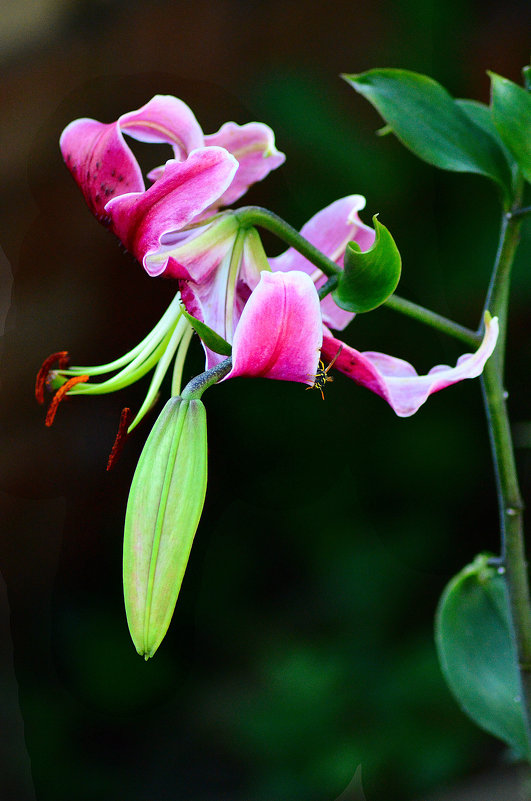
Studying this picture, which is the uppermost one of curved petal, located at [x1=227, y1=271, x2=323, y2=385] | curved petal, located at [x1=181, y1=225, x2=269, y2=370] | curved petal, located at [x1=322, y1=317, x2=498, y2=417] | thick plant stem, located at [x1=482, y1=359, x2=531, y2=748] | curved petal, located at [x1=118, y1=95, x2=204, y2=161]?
curved petal, located at [x1=118, y1=95, x2=204, y2=161]

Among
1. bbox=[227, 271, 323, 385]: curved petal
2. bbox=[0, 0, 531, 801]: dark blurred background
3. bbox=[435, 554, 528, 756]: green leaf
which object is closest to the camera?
bbox=[227, 271, 323, 385]: curved petal

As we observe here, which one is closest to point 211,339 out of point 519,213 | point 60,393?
point 60,393

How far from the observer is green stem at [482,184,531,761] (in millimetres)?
477

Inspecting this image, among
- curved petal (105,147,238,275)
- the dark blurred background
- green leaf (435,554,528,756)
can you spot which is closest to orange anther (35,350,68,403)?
curved petal (105,147,238,275)

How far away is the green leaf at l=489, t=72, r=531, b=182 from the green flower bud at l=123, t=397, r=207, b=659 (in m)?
0.26

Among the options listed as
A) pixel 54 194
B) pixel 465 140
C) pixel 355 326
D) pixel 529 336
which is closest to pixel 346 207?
pixel 465 140

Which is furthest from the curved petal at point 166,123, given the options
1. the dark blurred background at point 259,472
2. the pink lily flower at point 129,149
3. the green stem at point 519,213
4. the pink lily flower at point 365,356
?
the dark blurred background at point 259,472

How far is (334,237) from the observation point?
527 mm

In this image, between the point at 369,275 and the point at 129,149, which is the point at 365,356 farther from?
the point at 129,149

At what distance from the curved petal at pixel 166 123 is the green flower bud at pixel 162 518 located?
0.19 m

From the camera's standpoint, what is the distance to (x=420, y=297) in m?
1.16

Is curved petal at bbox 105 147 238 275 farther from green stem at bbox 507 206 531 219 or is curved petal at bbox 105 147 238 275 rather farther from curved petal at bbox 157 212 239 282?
green stem at bbox 507 206 531 219

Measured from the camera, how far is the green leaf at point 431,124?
500mm

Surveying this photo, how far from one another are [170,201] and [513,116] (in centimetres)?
22
